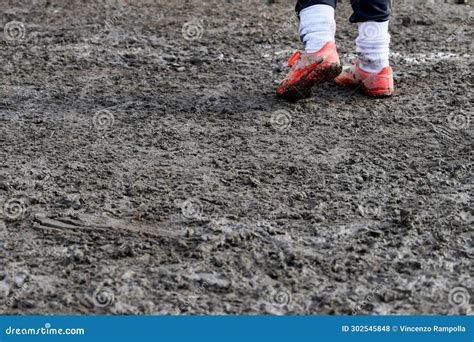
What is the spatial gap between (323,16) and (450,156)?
1.10m

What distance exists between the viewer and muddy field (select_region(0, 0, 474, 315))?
280cm

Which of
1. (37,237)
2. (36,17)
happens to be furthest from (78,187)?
(36,17)

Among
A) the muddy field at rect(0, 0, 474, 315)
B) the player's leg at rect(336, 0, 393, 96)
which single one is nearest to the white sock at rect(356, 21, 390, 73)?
the player's leg at rect(336, 0, 393, 96)

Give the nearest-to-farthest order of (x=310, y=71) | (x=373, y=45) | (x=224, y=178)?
(x=224, y=178), (x=310, y=71), (x=373, y=45)

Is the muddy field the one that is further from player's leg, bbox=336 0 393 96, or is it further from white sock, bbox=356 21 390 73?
white sock, bbox=356 21 390 73

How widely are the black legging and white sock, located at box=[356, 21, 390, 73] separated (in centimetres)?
4

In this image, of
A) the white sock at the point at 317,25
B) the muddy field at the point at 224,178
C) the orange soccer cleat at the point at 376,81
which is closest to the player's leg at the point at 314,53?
the white sock at the point at 317,25

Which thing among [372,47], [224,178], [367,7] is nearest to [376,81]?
[372,47]

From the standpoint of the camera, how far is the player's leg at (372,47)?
4.40 meters

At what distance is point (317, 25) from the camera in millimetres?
4375

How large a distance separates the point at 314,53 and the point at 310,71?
0.36 ft

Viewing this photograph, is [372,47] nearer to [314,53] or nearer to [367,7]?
[367,7]

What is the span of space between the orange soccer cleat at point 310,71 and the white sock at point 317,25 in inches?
1.5

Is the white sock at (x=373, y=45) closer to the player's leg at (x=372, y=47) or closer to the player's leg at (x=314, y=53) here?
the player's leg at (x=372, y=47)
